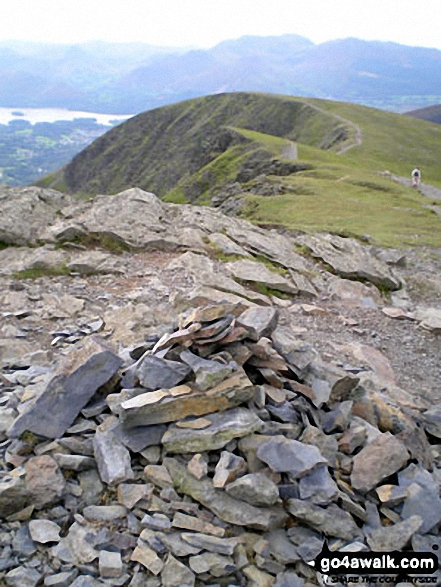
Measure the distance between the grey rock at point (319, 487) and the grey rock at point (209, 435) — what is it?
1.20 metres

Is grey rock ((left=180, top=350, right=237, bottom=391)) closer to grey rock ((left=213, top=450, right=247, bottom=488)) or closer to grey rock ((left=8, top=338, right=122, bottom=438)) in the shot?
grey rock ((left=213, top=450, right=247, bottom=488))

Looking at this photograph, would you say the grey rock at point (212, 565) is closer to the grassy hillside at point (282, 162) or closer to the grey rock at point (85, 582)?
the grey rock at point (85, 582)

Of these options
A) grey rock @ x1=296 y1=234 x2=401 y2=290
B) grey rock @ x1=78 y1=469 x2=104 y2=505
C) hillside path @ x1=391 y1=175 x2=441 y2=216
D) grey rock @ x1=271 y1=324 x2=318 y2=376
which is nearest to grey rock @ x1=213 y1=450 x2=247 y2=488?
grey rock @ x1=78 y1=469 x2=104 y2=505

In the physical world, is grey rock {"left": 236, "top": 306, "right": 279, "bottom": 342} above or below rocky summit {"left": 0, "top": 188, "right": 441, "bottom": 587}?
above

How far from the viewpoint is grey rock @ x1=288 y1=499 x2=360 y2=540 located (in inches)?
314

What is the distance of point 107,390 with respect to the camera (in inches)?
391

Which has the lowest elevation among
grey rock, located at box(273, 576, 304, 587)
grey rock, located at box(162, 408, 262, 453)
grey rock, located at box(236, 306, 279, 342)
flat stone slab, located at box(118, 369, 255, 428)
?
grey rock, located at box(273, 576, 304, 587)

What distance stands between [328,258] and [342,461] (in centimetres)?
1567

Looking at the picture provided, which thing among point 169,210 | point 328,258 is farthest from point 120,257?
point 328,258

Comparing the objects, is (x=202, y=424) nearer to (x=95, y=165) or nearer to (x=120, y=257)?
(x=120, y=257)

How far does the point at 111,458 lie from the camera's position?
337 inches

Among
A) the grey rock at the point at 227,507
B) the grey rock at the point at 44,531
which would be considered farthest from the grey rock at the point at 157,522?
the grey rock at the point at 44,531

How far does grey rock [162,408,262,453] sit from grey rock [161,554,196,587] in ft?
5.88

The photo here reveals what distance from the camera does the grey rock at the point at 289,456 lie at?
8.34 metres
